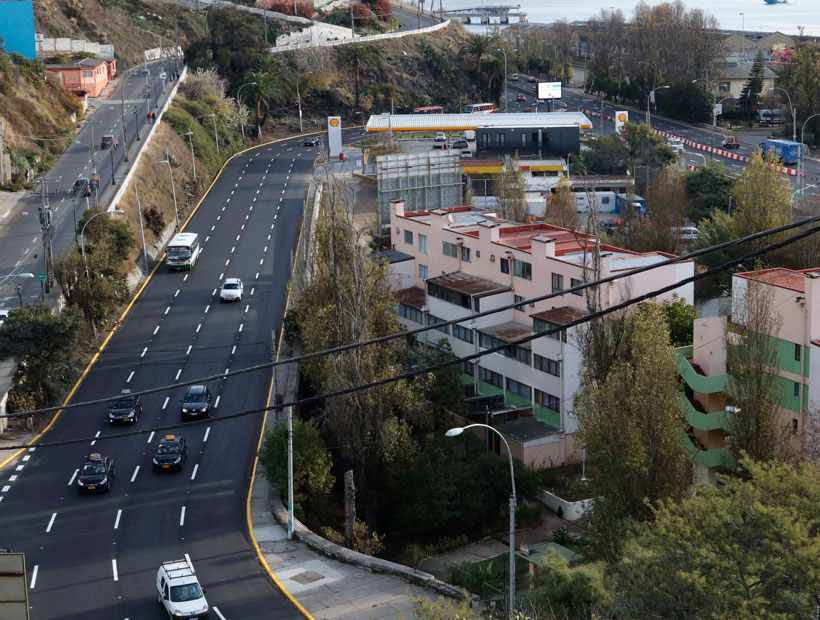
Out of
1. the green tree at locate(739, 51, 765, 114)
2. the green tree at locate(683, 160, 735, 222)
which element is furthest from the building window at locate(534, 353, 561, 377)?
the green tree at locate(739, 51, 765, 114)

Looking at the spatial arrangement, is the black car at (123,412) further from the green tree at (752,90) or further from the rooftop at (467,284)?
the green tree at (752,90)

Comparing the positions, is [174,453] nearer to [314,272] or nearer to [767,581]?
[314,272]

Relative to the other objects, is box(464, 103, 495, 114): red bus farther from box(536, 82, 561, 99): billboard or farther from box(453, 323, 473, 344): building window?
box(453, 323, 473, 344): building window

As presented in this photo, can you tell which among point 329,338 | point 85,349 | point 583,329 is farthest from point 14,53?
point 583,329

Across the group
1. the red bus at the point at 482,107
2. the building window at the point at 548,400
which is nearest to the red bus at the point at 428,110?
the red bus at the point at 482,107

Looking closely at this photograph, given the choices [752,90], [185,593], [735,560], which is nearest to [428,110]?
[752,90]

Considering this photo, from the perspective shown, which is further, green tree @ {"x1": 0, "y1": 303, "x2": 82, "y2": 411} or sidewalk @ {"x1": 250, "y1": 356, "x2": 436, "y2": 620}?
green tree @ {"x1": 0, "y1": 303, "x2": 82, "y2": 411}
